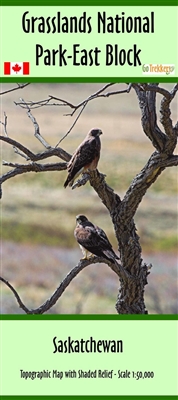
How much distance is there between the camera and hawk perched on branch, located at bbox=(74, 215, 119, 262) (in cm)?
656

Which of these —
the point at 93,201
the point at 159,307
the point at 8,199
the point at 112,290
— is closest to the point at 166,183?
the point at 93,201

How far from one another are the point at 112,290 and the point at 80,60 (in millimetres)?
11308

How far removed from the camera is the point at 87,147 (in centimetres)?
703

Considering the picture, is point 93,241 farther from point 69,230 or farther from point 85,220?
point 69,230

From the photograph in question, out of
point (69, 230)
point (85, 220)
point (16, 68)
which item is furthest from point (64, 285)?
point (69, 230)

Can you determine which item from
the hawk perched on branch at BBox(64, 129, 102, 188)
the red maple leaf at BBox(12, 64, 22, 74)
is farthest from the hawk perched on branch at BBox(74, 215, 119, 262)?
the red maple leaf at BBox(12, 64, 22, 74)

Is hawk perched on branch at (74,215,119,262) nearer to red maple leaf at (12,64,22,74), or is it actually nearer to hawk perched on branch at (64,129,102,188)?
hawk perched on branch at (64,129,102,188)

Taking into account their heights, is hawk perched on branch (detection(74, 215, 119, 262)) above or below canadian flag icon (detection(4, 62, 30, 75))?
below

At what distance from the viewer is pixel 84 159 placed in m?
6.70

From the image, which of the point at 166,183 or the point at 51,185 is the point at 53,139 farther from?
the point at 166,183

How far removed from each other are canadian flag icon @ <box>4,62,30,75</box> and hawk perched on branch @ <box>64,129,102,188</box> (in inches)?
30.8

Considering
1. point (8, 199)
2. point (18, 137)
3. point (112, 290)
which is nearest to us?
point (112, 290)

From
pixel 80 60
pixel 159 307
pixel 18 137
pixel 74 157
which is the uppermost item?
pixel 18 137

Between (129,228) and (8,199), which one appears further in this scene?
(8,199)
